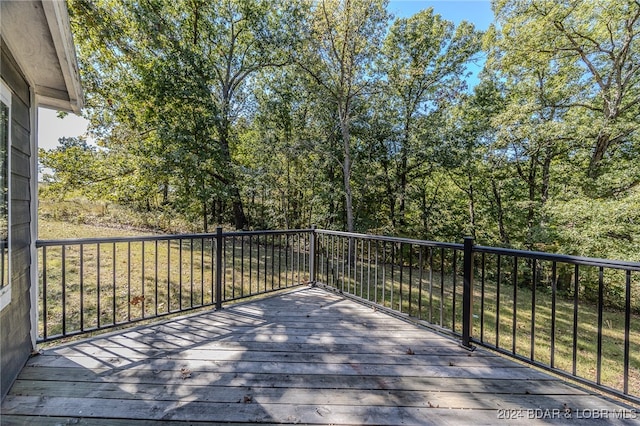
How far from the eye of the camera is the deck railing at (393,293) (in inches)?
84.0

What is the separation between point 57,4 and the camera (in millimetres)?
1414

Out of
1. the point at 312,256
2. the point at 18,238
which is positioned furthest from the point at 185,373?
the point at 312,256

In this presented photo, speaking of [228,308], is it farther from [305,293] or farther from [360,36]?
[360,36]

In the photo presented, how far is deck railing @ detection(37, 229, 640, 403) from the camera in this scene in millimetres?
2133

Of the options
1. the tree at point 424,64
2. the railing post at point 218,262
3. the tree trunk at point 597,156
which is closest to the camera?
the railing post at point 218,262

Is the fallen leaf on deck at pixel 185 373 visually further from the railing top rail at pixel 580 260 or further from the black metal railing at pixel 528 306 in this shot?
the railing top rail at pixel 580 260

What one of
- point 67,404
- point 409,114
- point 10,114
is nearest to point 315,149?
point 409,114

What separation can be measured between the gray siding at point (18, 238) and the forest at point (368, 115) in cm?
537

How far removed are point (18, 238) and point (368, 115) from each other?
790cm

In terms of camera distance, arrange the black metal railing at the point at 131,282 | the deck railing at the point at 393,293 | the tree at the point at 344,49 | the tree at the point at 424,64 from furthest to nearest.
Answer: the tree at the point at 424,64
the tree at the point at 344,49
the black metal railing at the point at 131,282
the deck railing at the point at 393,293

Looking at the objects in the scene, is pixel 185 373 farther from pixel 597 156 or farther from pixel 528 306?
pixel 597 156

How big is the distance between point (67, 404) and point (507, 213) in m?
11.4

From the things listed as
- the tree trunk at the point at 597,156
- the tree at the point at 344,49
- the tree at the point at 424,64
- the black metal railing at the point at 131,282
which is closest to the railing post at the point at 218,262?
the black metal railing at the point at 131,282

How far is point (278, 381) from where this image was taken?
6.16 ft
